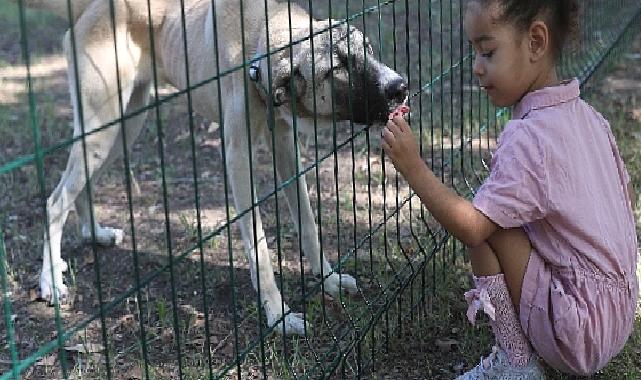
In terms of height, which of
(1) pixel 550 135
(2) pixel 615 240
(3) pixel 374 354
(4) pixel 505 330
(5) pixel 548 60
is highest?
(5) pixel 548 60

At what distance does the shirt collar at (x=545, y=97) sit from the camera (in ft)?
8.62

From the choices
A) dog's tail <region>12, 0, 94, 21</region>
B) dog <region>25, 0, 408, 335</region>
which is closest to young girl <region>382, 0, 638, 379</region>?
dog <region>25, 0, 408, 335</region>

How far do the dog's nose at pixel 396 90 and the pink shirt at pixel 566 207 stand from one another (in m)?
0.60

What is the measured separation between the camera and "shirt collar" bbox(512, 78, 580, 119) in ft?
8.62

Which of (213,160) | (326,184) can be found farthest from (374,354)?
(213,160)

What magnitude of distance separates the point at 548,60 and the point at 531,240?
53 cm

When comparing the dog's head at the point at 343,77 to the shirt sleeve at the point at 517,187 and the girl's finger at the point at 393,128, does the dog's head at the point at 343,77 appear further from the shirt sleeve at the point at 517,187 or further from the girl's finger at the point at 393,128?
the shirt sleeve at the point at 517,187

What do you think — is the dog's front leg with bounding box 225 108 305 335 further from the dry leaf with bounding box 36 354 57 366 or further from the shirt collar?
the shirt collar

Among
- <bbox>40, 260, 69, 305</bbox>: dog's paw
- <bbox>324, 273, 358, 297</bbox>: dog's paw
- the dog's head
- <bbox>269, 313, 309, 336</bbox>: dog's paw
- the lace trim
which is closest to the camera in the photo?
the lace trim

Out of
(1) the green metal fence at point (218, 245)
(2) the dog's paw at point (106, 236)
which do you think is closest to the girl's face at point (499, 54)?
(1) the green metal fence at point (218, 245)

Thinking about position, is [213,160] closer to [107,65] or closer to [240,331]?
[107,65]

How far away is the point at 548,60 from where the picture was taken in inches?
105

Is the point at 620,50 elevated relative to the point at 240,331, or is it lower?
elevated

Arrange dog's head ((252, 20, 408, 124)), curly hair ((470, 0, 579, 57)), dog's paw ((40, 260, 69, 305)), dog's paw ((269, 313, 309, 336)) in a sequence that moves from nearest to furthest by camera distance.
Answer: curly hair ((470, 0, 579, 57)) → dog's head ((252, 20, 408, 124)) → dog's paw ((269, 313, 309, 336)) → dog's paw ((40, 260, 69, 305))
